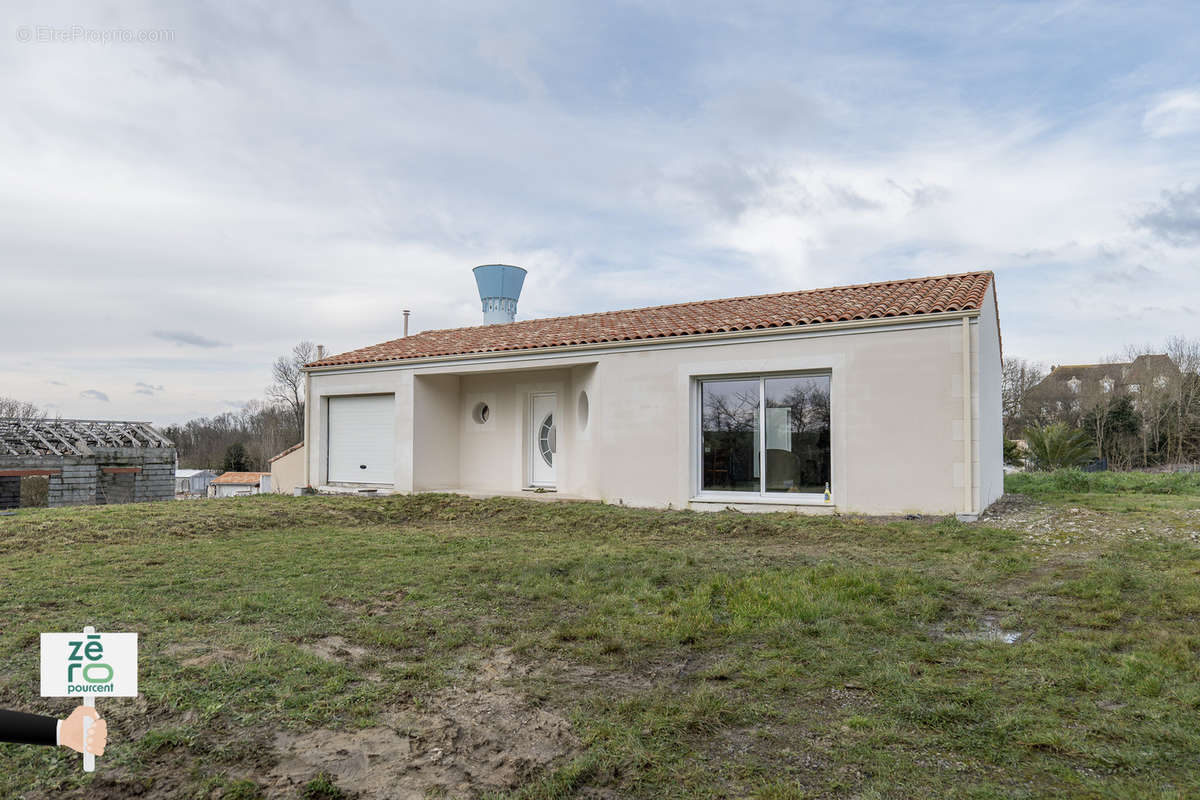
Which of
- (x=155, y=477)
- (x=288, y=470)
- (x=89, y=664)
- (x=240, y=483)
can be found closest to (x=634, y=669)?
(x=89, y=664)

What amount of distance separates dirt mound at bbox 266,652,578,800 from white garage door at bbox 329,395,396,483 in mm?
12670

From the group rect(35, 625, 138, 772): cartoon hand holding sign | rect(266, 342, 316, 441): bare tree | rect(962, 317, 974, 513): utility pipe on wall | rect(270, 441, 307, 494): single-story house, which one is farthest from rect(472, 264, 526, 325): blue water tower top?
rect(266, 342, 316, 441): bare tree

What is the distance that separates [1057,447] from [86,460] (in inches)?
1158

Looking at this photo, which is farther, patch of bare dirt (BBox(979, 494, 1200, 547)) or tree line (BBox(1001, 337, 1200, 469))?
tree line (BBox(1001, 337, 1200, 469))

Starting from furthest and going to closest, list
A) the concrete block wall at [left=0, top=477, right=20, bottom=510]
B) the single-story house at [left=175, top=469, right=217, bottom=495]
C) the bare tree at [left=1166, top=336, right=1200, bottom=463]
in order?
the single-story house at [left=175, top=469, right=217, bottom=495] → the bare tree at [left=1166, top=336, right=1200, bottom=463] → the concrete block wall at [left=0, top=477, right=20, bottom=510]

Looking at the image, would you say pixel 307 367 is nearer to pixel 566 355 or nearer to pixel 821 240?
pixel 566 355

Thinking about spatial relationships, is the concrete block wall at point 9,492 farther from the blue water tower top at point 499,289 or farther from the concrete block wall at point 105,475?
the blue water tower top at point 499,289

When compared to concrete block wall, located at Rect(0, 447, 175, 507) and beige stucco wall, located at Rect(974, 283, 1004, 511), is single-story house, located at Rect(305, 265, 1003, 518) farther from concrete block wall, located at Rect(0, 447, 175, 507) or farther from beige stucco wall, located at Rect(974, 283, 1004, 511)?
concrete block wall, located at Rect(0, 447, 175, 507)

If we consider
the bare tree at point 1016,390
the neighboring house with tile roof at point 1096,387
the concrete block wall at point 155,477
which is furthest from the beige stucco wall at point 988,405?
the bare tree at point 1016,390

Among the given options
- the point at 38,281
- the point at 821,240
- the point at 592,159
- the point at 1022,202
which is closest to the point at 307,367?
the point at 38,281

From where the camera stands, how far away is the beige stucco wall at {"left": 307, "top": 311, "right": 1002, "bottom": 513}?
10.2m

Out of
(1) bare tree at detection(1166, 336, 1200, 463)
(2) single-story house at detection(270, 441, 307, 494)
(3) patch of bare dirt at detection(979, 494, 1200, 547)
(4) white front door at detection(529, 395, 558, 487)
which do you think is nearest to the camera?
(3) patch of bare dirt at detection(979, 494, 1200, 547)

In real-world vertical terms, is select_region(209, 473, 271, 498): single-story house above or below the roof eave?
below

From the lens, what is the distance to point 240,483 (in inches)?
1767
